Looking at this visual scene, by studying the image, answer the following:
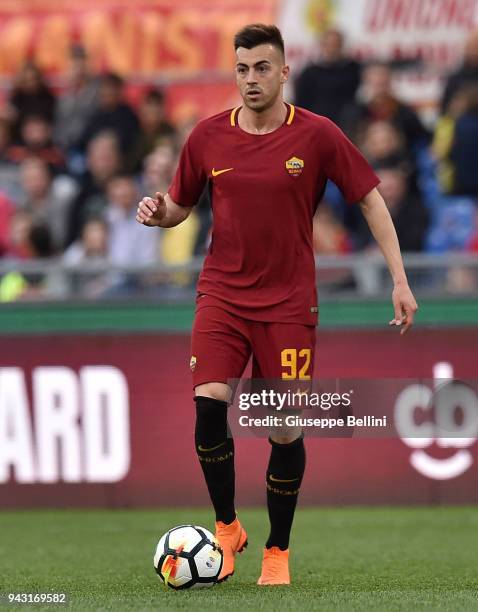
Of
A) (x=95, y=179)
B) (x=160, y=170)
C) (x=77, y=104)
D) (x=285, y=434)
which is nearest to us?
(x=285, y=434)

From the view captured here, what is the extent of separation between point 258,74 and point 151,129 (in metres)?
7.27

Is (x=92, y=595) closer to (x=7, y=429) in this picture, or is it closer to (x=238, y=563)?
(x=238, y=563)

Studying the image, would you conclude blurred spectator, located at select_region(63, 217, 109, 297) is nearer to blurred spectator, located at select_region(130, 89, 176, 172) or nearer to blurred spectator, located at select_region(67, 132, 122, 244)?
blurred spectator, located at select_region(67, 132, 122, 244)

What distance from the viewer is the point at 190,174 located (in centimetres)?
662

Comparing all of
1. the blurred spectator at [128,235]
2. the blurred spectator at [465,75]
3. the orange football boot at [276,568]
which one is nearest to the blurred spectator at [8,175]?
the blurred spectator at [128,235]

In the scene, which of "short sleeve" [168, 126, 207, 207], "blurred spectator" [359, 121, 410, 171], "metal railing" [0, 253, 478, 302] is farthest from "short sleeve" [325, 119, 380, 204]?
"blurred spectator" [359, 121, 410, 171]

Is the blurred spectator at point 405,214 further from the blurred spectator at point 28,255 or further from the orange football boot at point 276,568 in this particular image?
the orange football boot at point 276,568

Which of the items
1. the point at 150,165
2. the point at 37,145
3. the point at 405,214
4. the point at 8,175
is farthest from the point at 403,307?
the point at 8,175

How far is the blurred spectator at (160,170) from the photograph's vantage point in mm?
12047

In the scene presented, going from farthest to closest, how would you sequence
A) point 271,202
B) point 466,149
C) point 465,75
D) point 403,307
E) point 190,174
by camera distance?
point 465,75 < point 466,149 < point 190,174 < point 271,202 < point 403,307

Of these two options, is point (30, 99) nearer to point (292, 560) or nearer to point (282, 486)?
point (292, 560)

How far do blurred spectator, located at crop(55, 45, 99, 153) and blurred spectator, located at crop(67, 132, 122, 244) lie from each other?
2.07ft

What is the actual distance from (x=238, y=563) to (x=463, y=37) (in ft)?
27.3

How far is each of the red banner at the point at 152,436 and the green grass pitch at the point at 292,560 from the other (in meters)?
0.16
